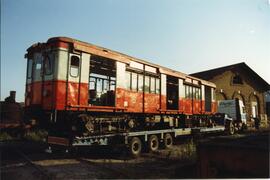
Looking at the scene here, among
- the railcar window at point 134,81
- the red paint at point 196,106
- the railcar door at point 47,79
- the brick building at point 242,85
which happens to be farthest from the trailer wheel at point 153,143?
the brick building at point 242,85

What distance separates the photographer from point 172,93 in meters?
14.9

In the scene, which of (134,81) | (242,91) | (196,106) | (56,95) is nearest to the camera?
(56,95)

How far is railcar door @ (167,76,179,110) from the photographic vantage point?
1417cm

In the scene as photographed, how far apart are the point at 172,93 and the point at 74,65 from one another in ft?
26.1

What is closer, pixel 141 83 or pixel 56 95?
pixel 56 95

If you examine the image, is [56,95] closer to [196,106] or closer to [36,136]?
[36,136]

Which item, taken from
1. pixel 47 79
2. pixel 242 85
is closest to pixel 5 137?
pixel 47 79

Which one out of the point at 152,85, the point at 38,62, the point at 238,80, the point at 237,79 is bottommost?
the point at 152,85

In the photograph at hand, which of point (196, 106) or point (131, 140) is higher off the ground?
point (196, 106)

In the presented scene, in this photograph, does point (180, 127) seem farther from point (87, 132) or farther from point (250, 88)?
point (250, 88)

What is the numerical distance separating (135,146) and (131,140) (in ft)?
1.42

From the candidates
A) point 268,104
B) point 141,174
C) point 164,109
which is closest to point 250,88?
point 268,104

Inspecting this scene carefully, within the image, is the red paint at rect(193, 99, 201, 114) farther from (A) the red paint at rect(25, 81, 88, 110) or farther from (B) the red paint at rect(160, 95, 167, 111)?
(A) the red paint at rect(25, 81, 88, 110)

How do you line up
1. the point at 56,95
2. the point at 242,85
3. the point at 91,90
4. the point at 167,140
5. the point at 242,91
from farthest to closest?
the point at 242,85 → the point at 242,91 → the point at 167,140 → the point at 91,90 → the point at 56,95
